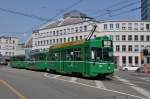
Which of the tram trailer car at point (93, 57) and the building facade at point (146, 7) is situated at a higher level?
the building facade at point (146, 7)

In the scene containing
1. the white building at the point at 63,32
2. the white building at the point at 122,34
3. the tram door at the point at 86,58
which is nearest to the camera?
the tram door at the point at 86,58

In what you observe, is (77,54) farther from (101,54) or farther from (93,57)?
(101,54)

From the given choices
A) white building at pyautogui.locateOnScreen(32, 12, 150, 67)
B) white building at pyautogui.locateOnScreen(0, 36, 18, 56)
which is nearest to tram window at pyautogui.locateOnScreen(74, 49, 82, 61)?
white building at pyautogui.locateOnScreen(32, 12, 150, 67)

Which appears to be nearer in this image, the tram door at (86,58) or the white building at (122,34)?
the tram door at (86,58)

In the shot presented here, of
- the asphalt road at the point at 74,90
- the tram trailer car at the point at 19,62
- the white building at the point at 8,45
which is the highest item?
the white building at the point at 8,45

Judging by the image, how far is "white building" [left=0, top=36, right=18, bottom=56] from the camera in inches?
5404

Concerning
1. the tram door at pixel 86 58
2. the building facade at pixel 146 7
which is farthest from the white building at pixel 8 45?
the tram door at pixel 86 58

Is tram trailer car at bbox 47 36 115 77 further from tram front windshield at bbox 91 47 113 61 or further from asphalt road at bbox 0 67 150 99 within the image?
asphalt road at bbox 0 67 150 99

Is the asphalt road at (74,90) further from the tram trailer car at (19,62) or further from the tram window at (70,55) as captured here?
the tram trailer car at (19,62)

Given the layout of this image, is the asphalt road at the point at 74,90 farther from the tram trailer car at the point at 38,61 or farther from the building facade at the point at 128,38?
the building facade at the point at 128,38

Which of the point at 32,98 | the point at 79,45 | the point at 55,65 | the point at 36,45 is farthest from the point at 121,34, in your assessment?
the point at 32,98

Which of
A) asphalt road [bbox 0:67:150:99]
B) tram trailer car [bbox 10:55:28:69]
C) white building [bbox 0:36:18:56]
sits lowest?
asphalt road [bbox 0:67:150:99]

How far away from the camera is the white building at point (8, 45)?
137250 millimetres

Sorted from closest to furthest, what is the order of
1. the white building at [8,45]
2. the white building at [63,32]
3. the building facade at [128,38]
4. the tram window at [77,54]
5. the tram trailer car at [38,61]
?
the tram window at [77,54] < the tram trailer car at [38,61] < the building facade at [128,38] < the white building at [63,32] < the white building at [8,45]
